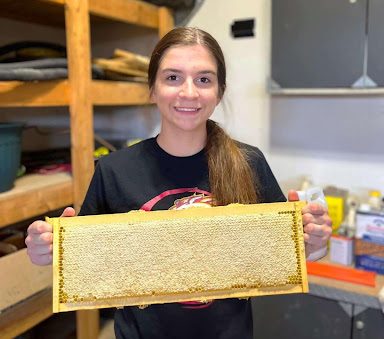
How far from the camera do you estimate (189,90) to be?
36.3 inches

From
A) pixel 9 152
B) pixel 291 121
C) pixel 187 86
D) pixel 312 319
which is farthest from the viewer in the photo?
pixel 291 121

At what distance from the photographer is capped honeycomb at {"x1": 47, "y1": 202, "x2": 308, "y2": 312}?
0.81 meters

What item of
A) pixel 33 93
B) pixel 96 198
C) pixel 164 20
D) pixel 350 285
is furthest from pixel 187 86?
pixel 164 20

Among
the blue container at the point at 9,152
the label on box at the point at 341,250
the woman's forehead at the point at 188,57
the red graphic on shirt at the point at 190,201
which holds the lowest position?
the label on box at the point at 341,250

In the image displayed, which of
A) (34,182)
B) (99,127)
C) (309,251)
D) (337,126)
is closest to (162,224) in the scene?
(309,251)

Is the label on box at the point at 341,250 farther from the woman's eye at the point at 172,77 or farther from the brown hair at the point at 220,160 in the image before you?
the woman's eye at the point at 172,77

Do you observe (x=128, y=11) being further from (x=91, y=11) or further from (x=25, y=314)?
(x=25, y=314)

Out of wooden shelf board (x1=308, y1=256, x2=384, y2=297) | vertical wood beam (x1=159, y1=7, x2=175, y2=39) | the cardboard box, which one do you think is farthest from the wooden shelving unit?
the cardboard box

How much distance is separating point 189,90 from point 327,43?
779 mm

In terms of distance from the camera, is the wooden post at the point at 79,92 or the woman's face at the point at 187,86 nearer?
the woman's face at the point at 187,86

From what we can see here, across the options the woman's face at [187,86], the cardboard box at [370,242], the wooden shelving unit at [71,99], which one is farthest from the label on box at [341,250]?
the wooden shelving unit at [71,99]

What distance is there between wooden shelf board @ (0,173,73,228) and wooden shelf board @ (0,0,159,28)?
621 millimetres

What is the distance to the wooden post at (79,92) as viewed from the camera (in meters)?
1.43

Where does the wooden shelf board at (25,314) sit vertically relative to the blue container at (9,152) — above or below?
below
